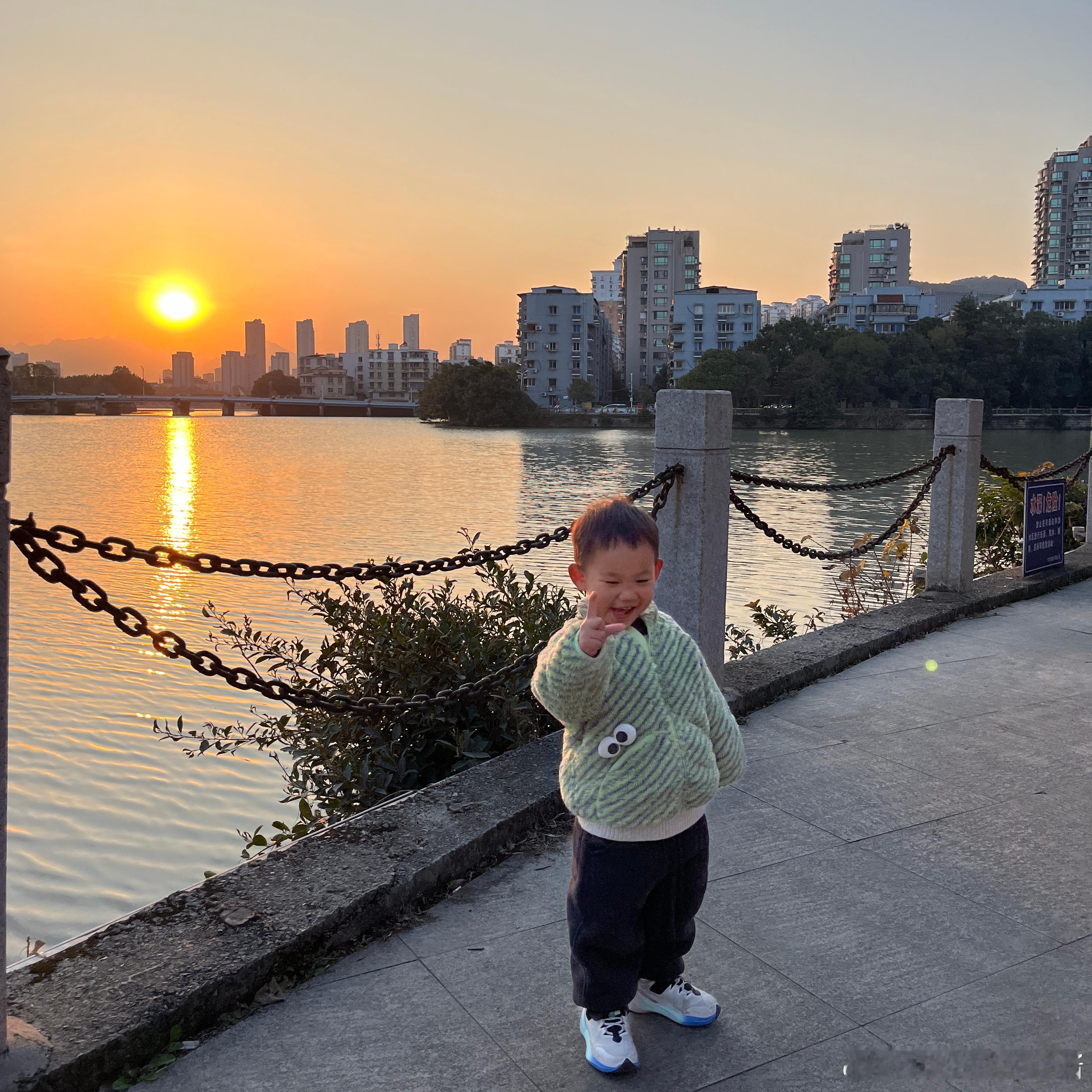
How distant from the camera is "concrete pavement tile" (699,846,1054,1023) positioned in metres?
2.57

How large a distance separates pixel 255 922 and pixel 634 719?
48.8 inches

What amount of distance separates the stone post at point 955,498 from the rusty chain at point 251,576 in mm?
3539

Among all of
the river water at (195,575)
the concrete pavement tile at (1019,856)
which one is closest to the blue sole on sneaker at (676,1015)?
the concrete pavement tile at (1019,856)

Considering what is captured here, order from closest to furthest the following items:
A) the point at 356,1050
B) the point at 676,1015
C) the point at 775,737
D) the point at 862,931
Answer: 1. the point at 356,1050
2. the point at 676,1015
3. the point at 862,931
4. the point at 775,737

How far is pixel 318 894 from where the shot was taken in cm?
284

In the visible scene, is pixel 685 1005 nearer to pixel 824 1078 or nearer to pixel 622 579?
pixel 824 1078

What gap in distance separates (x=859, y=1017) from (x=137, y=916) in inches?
73.2

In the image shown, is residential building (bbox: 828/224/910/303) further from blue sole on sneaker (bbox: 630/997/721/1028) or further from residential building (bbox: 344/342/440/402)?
blue sole on sneaker (bbox: 630/997/721/1028)

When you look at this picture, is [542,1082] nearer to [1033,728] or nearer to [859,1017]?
[859,1017]

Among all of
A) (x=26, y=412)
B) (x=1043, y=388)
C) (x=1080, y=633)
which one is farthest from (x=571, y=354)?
(x=1080, y=633)

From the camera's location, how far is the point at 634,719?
7.20ft

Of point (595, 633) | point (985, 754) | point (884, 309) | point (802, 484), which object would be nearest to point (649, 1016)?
Result: point (595, 633)

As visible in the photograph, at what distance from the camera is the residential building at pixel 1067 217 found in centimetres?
16675

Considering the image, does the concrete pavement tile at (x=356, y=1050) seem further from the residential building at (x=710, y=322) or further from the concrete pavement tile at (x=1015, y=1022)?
the residential building at (x=710, y=322)
